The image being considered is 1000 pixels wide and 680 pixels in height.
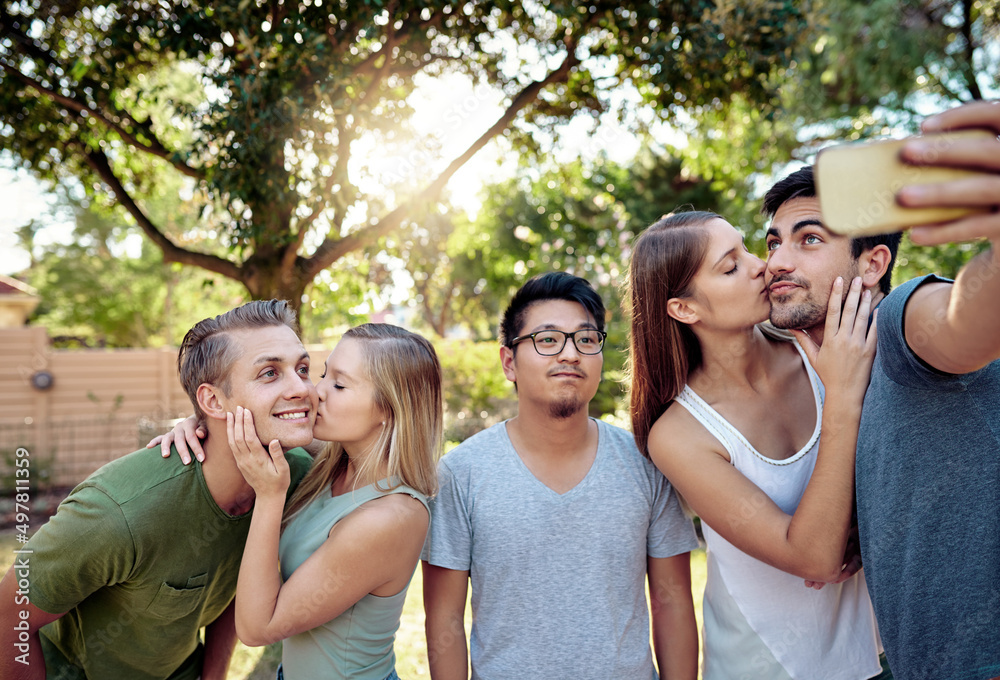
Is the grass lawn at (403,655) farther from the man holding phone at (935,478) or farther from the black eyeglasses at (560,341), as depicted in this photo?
the man holding phone at (935,478)

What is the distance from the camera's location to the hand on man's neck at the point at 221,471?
244 centimetres

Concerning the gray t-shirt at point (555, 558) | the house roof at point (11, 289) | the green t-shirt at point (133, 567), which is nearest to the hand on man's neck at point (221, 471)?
the green t-shirt at point (133, 567)

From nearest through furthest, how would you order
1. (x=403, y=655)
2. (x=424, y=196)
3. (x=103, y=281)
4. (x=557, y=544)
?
(x=557, y=544)
(x=403, y=655)
(x=424, y=196)
(x=103, y=281)

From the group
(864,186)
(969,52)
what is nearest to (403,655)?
(864,186)

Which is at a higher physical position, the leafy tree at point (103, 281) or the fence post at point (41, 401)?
the leafy tree at point (103, 281)

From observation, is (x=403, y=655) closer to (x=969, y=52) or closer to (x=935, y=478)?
(x=935, y=478)

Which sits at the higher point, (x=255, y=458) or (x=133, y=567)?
(x=255, y=458)

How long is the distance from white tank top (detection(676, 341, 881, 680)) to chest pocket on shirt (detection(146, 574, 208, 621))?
2010 mm

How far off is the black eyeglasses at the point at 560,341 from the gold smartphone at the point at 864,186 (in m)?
1.85

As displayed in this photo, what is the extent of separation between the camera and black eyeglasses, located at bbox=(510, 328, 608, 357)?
2744 mm

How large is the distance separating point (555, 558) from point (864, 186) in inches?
78.9

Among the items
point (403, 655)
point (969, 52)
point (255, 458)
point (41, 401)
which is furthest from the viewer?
point (969, 52)

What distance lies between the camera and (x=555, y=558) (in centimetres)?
255

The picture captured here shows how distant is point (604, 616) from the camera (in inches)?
98.7
